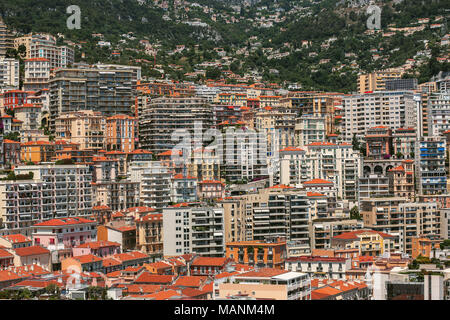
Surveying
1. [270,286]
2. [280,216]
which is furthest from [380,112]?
[270,286]

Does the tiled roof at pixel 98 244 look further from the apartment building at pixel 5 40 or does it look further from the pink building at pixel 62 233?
the apartment building at pixel 5 40

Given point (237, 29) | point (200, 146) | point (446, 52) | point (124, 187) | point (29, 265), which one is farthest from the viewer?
point (237, 29)

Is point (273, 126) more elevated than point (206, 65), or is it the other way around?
point (206, 65)

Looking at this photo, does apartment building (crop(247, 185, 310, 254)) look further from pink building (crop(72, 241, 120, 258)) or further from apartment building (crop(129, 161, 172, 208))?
apartment building (crop(129, 161, 172, 208))

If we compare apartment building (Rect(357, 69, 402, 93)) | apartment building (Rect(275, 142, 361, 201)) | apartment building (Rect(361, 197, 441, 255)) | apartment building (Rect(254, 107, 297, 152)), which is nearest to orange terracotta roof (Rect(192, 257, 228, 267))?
apartment building (Rect(361, 197, 441, 255))

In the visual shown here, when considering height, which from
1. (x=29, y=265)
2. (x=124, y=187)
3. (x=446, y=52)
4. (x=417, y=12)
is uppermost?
(x=417, y=12)

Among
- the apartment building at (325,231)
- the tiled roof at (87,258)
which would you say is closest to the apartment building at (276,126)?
the apartment building at (325,231)

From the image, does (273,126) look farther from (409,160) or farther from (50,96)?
(50,96)
